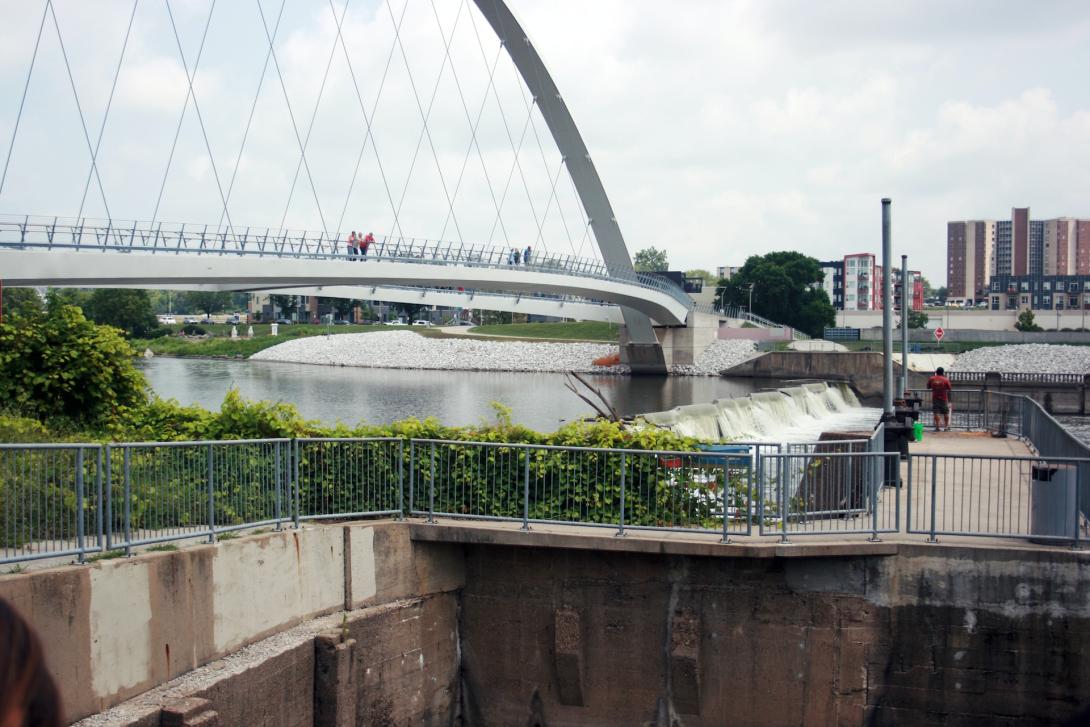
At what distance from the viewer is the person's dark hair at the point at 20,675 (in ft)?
5.04

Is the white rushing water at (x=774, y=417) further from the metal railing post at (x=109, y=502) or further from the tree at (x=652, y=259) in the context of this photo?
the tree at (x=652, y=259)

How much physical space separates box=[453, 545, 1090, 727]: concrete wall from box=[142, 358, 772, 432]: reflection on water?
19.0 metres

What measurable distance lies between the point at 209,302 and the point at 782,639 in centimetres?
12805

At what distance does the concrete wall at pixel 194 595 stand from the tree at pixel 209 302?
116m

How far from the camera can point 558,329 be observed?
93.4 metres

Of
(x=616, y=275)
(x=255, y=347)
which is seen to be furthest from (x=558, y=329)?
(x=616, y=275)

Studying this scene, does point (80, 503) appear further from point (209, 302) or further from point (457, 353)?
point (209, 302)

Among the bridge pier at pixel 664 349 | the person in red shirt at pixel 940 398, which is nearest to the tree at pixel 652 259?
the bridge pier at pixel 664 349

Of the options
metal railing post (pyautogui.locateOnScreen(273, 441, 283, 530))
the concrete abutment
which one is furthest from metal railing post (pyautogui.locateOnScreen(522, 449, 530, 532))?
metal railing post (pyautogui.locateOnScreen(273, 441, 283, 530))

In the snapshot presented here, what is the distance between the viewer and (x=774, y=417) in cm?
3266

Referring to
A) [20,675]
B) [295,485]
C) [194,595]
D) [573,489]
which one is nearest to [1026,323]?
[573,489]

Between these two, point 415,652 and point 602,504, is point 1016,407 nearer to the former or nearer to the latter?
point 602,504

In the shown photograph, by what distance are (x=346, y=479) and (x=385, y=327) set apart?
86141 mm

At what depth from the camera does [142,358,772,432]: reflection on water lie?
128 feet
